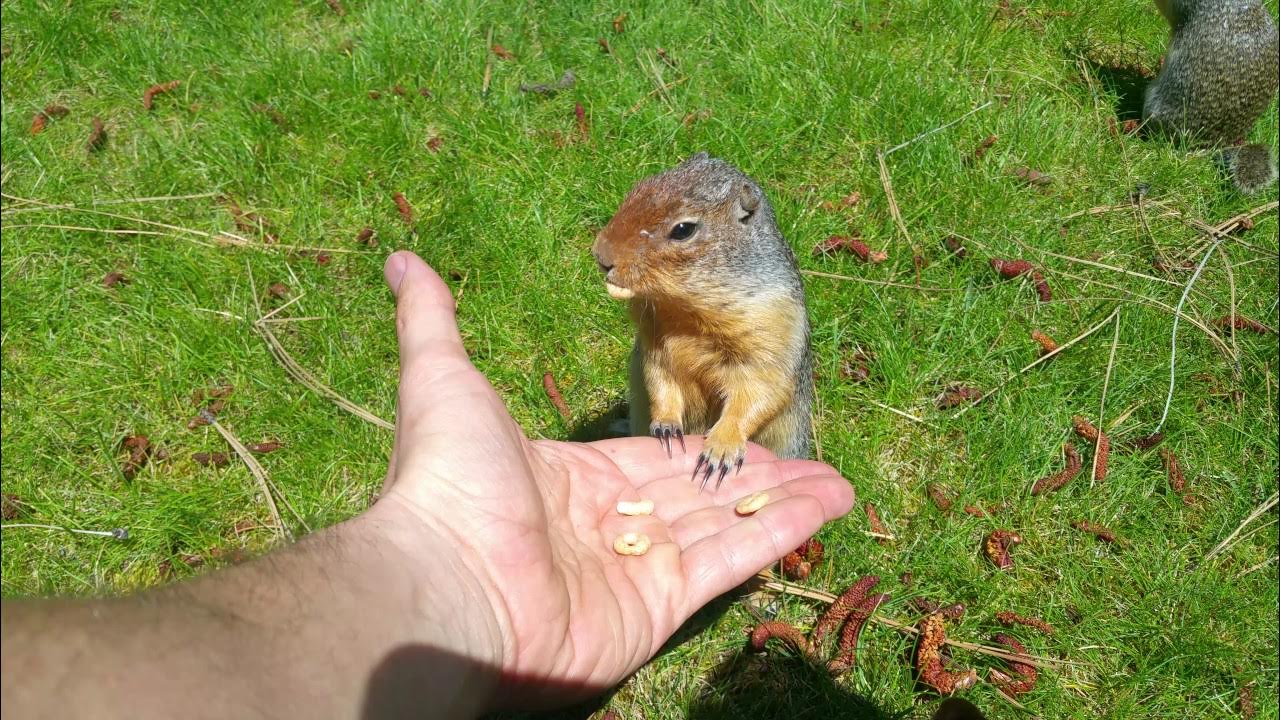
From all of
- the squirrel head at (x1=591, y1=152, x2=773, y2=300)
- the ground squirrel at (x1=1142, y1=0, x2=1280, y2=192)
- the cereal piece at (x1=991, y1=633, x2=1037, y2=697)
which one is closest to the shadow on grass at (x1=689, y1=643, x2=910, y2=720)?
the cereal piece at (x1=991, y1=633, x2=1037, y2=697)

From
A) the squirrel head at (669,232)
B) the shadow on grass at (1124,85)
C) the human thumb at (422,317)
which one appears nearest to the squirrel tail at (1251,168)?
the shadow on grass at (1124,85)

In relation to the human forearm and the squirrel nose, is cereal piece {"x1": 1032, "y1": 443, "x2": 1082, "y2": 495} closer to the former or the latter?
the squirrel nose

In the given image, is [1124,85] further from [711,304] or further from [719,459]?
[719,459]

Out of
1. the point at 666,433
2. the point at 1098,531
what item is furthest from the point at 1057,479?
the point at 666,433

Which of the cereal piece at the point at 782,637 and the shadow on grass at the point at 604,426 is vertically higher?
the shadow on grass at the point at 604,426

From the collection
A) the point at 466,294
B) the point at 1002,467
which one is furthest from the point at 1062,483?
the point at 466,294

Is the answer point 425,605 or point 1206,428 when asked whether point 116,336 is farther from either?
point 1206,428

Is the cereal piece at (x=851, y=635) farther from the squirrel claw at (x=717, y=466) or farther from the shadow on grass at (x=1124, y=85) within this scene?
the shadow on grass at (x=1124, y=85)
